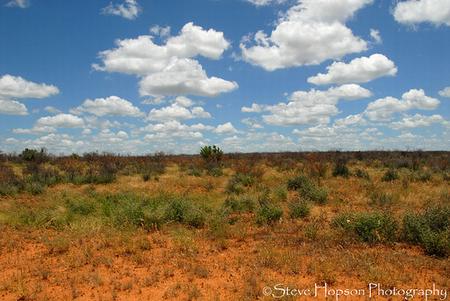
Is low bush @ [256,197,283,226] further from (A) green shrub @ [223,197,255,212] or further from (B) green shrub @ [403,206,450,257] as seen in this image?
(B) green shrub @ [403,206,450,257]

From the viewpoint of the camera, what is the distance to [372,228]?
393 inches

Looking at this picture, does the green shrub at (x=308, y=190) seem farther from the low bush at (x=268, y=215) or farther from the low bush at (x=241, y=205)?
the low bush at (x=268, y=215)

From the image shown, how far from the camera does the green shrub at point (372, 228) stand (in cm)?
984

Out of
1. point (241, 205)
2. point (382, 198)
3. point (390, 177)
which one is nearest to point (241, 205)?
point (241, 205)

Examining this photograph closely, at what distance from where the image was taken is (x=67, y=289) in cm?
741

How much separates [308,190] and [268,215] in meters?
4.68

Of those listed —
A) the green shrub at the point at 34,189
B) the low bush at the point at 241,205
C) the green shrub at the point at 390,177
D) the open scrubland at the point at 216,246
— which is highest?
the green shrub at the point at 390,177

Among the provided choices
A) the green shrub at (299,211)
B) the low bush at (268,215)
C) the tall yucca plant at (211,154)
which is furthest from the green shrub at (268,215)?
the tall yucca plant at (211,154)

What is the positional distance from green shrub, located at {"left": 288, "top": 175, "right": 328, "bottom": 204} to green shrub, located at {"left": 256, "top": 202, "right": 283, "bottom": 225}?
129 inches

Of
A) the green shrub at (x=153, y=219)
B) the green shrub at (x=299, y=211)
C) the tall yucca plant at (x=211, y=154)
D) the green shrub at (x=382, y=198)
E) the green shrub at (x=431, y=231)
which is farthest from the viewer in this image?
the tall yucca plant at (x=211, y=154)

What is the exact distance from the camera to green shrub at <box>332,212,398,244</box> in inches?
387

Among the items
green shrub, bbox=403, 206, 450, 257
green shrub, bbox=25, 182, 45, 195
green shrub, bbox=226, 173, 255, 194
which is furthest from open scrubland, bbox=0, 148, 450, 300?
green shrub, bbox=226, 173, 255, 194

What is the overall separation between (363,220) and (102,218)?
23.5 ft

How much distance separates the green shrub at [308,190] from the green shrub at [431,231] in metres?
4.92
